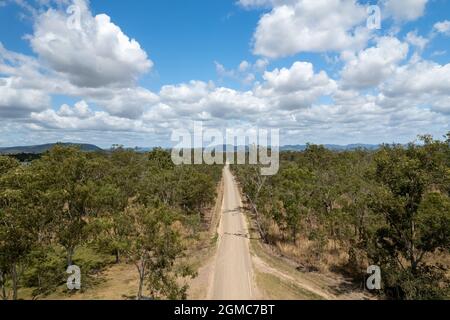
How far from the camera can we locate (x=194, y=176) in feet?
185

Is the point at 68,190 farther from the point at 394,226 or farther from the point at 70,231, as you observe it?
the point at 394,226

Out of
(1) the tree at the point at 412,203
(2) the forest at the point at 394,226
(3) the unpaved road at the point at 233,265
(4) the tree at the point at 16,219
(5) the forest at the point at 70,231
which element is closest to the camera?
(4) the tree at the point at 16,219

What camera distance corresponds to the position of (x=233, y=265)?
109 ft

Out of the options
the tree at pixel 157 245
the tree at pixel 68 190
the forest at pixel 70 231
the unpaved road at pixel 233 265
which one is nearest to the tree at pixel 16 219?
the forest at pixel 70 231

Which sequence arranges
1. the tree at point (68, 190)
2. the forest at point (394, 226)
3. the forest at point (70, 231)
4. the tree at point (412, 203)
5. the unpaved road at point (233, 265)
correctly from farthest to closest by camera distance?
the unpaved road at point (233, 265) → the tree at point (68, 190) → the forest at point (394, 226) → the tree at point (412, 203) → the forest at point (70, 231)

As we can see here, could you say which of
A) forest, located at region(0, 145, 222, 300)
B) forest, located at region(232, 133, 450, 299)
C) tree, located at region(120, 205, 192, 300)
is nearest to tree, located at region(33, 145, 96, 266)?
forest, located at region(0, 145, 222, 300)

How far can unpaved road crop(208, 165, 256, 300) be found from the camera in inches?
1051

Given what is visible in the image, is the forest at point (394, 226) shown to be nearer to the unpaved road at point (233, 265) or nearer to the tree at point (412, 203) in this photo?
the tree at point (412, 203)

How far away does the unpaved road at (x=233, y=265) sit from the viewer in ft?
87.6

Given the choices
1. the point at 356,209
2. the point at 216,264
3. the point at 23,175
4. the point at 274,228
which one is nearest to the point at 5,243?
the point at 23,175

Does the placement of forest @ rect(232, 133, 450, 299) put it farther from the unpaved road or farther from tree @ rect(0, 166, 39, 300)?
tree @ rect(0, 166, 39, 300)

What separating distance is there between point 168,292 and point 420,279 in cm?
1919

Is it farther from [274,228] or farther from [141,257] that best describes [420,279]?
[274,228]

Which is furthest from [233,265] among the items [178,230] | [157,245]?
[157,245]
